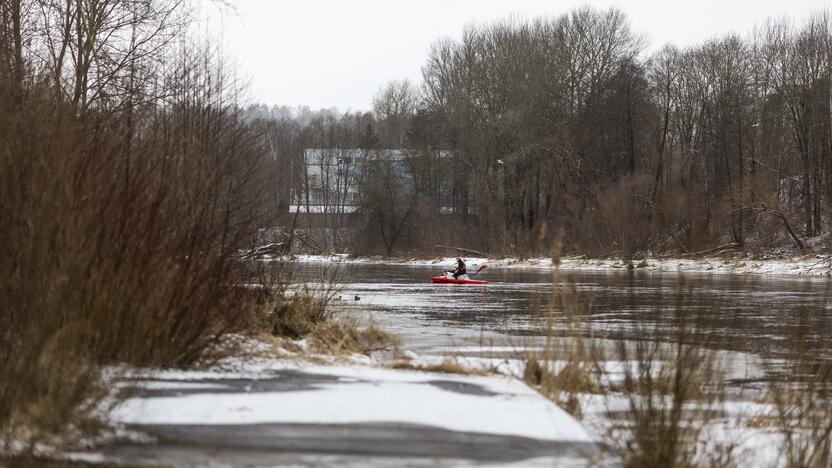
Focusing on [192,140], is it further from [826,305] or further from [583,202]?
[583,202]

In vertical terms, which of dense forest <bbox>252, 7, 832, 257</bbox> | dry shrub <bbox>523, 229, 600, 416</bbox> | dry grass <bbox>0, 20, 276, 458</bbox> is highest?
dense forest <bbox>252, 7, 832, 257</bbox>

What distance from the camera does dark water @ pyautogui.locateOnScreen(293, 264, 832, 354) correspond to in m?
12.6

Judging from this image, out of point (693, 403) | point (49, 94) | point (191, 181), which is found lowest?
point (693, 403)

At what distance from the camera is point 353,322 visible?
36.4 feet

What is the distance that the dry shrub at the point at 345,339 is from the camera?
29.5 ft

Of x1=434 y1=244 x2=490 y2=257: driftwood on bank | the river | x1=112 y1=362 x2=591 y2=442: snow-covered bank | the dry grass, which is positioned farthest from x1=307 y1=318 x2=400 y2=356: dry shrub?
x1=434 y1=244 x2=490 y2=257: driftwood on bank

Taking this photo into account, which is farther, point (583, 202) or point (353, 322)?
point (583, 202)

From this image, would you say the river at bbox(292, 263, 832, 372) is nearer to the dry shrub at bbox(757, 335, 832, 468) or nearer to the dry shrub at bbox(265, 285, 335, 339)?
the dry shrub at bbox(757, 335, 832, 468)

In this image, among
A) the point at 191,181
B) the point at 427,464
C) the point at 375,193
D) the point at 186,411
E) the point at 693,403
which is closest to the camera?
the point at 427,464

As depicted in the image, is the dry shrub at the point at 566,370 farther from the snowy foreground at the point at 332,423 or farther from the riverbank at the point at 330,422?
the snowy foreground at the point at 332,423

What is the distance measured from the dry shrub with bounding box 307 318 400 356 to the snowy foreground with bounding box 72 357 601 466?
94.9 inches

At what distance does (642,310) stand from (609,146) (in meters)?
38.9

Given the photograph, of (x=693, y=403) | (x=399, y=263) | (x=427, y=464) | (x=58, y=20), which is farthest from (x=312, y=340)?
(x=399, y=263)

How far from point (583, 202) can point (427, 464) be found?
49846 mm
